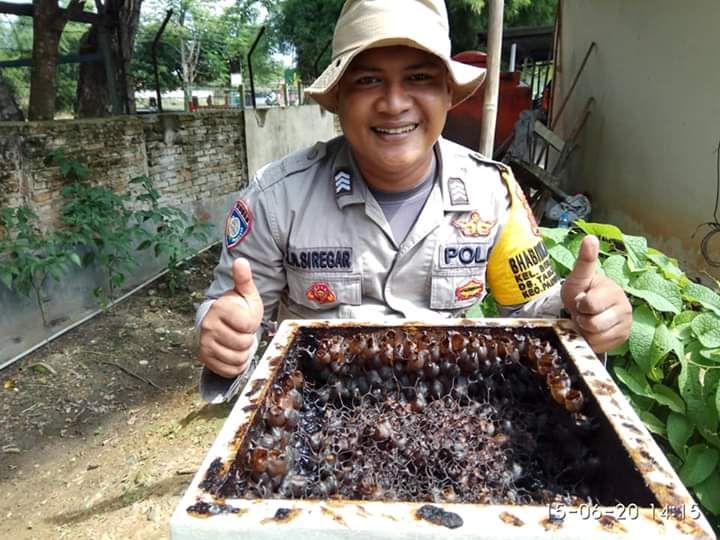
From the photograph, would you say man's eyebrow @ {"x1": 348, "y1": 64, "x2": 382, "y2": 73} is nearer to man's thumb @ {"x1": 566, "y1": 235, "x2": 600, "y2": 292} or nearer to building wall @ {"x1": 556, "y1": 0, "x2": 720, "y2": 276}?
man's thumb @ {"x1": 566, "y1": 235, "x2": 600, "y2": 292}

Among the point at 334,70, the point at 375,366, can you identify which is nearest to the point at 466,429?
the point at 375,366

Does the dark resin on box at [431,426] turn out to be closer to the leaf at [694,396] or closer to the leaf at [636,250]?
the leaf at [694,396]

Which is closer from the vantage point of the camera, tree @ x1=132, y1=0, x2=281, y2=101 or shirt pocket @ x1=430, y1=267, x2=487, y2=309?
shirt pocket @ x1=430, y1=267, x2=487, y2=309

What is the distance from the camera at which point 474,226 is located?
1.74 m

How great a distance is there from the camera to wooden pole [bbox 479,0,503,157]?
261cm

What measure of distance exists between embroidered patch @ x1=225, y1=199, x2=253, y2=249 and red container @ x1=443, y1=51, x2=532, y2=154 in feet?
22.9

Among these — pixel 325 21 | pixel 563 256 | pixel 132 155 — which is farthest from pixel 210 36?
pixel 563 256

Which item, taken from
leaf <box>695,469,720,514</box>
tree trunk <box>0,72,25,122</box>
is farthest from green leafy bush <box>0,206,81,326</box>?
leaf <box>695,469,720,514</box>

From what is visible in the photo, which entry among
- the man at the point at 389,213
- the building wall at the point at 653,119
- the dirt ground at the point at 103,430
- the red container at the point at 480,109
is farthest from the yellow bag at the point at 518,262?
the red container at the point at 480,109

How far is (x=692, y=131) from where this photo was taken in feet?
14.1

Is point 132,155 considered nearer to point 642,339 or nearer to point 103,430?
point 103,430

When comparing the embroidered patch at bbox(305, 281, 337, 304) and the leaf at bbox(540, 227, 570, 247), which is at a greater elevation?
the leaf at bbox(540, 227, 570, 247)

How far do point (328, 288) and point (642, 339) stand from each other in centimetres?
102

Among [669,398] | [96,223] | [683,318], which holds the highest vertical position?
[683,318]
